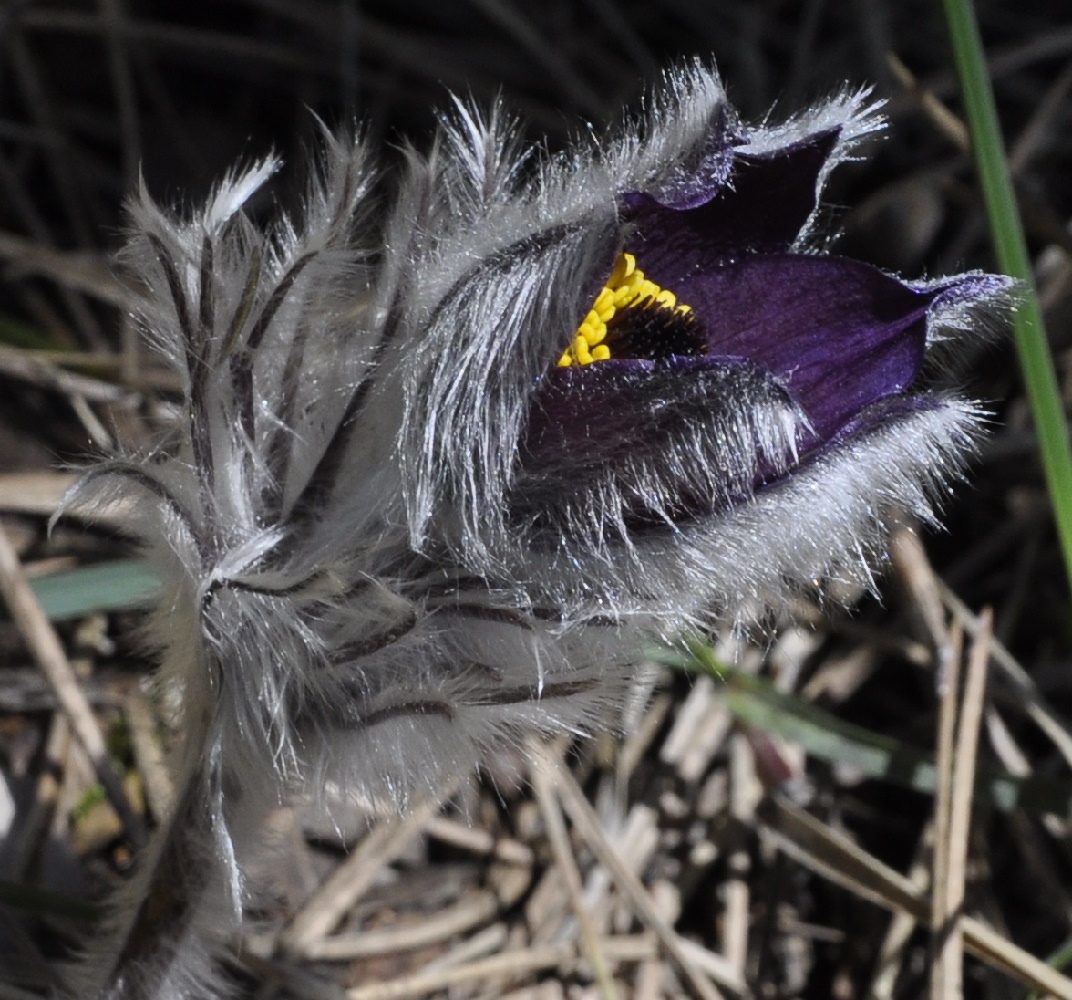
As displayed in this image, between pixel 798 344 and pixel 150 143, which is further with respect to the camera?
pixel 150 143

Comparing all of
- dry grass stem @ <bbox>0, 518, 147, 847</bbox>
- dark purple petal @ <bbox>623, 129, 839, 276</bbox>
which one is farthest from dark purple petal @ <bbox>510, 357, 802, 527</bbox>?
dry grass stem @ <bbox>0, 518, 147, 847</bbox>

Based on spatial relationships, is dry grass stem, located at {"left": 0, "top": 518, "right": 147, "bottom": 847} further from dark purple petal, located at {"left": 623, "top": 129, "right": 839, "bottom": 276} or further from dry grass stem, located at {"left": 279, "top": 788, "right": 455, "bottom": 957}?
dark purple petal, located at {"left": 623, "top": 129, "right": 839, "bottom": 276}

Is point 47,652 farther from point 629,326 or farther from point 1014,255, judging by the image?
point 1014,255

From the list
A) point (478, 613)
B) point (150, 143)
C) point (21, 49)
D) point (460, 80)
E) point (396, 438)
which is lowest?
point (478, 613)

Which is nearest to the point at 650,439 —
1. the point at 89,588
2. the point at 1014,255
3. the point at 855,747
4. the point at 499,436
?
the point at 499,436

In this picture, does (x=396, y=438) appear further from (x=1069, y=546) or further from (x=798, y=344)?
(x=1069, y=546)

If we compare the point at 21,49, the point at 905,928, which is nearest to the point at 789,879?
the point at 905,928
